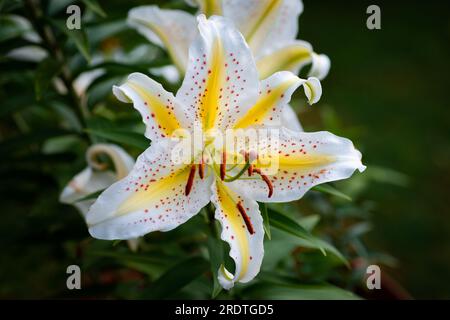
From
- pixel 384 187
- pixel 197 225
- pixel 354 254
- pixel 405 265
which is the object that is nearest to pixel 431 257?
pixel 405 265

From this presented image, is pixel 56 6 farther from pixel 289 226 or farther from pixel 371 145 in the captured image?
pixel 371 145

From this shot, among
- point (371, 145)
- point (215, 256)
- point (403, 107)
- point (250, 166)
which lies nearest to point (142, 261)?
point (215, 256)

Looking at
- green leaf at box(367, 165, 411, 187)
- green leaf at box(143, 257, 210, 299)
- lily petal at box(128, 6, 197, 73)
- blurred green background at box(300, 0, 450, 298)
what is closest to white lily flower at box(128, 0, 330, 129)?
lily petal at box(128, 6, 197, 73)

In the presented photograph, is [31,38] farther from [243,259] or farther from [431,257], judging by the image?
[431,257]

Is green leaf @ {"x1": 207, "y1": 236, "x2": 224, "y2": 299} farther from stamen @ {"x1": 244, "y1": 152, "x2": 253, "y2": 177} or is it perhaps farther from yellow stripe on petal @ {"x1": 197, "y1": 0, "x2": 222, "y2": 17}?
yellow stripe on petal @ {"x1": 197, "y1": 0, "x2": 222, "y2": 17}

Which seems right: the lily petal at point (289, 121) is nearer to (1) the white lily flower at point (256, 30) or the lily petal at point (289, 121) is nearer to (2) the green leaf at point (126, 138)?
(1) the white lily flower at point (256, 30)
